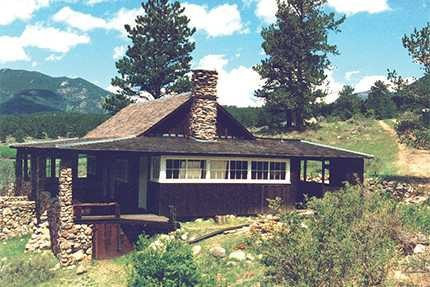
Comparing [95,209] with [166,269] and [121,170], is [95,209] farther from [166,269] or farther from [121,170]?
[166,269]

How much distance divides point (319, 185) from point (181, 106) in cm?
777

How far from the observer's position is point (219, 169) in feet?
80.6

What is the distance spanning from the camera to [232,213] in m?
24.8

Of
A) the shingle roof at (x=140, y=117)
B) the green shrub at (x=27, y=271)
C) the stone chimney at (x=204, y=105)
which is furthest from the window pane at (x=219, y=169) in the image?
the green shrub at (x=27, y=271)

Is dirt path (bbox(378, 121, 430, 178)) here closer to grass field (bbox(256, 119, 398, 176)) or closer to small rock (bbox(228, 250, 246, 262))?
grass field (bbox(256, 119, 398, 176))

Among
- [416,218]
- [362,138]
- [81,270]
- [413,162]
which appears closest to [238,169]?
[416,218]

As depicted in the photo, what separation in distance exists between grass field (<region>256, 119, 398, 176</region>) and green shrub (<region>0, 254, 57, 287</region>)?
24672 millimetres

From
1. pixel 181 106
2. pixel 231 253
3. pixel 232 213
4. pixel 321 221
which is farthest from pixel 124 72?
pixel 321 221

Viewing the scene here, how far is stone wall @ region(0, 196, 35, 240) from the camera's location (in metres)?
27.6

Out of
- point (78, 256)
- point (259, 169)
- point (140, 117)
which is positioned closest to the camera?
point (78, 256)

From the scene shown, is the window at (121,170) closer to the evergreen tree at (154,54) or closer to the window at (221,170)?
the window at (221,170)

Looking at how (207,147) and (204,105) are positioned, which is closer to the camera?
(207,147)

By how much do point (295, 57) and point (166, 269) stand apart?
35261 mm

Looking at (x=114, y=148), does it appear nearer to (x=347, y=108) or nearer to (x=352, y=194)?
(x=352, y=194)
